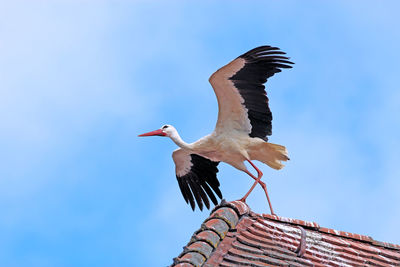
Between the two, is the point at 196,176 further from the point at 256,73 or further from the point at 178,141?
the point at 256,73

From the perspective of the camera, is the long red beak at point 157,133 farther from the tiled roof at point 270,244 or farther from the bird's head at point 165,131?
the tiled roof at point 270,244

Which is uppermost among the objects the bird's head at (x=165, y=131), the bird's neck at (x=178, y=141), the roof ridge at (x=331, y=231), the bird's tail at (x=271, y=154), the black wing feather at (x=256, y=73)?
the black wing feather at (x=256, y=73)

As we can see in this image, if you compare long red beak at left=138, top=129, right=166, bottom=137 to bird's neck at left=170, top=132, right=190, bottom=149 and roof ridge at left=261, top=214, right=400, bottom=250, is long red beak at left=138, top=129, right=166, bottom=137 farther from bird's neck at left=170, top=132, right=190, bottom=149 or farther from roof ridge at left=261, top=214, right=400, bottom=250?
roof ridge at left=261, top=214, right=400, bottom=250

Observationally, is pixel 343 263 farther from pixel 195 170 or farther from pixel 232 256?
pixel 195 170

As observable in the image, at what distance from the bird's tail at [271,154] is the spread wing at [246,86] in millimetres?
296

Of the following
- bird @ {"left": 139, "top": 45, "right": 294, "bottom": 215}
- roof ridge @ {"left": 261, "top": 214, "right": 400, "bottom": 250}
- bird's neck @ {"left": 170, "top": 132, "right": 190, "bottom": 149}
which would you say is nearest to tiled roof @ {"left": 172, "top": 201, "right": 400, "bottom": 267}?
roof ridge @ {"left": 261, "top": 214, "right": 400, "bottom": 250}

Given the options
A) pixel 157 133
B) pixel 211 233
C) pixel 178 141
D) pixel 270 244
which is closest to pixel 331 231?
pixel 270 244

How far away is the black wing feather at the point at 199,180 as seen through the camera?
9.88m

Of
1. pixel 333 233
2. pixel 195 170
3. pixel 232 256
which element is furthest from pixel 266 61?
pixel 232 256

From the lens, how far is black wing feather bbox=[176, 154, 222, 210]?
9.88 metres

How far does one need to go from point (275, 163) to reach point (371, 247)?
3156mm

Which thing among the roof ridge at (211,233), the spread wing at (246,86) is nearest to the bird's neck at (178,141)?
the spread wing at (246,86)

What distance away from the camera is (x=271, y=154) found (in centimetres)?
872

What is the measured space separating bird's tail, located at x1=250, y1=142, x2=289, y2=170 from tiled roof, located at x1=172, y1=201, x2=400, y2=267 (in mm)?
2900
